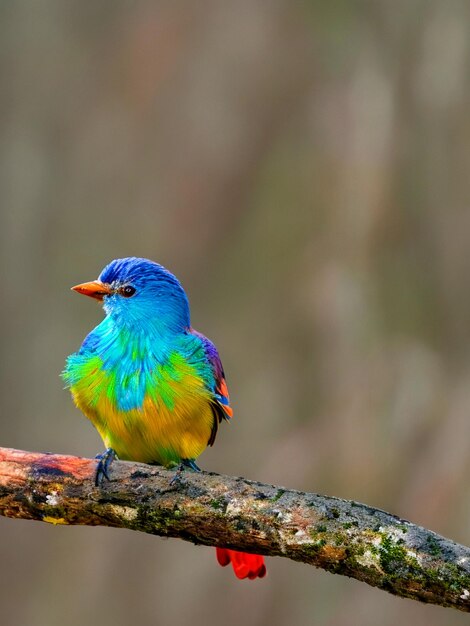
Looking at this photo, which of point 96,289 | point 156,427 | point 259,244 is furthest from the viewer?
point 259,244

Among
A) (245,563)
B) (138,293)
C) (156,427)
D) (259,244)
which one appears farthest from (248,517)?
(259,244)

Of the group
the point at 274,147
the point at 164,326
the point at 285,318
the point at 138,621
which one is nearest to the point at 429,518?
the point at 285,318

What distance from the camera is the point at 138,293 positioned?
2.43 meters

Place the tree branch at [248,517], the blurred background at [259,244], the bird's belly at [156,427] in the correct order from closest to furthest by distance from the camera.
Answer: the tree branch at [248,517]
the bird's belly at [156,427]
the blurred background at [259,244]

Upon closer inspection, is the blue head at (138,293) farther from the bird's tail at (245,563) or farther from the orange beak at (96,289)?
the bird's tail at (245,563)

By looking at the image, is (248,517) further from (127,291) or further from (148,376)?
(127,291)

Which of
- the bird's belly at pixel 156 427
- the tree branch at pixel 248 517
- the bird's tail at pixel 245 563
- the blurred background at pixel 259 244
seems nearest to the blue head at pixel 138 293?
the bird's belly at pixel 156 427

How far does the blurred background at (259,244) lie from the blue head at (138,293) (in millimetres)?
2288

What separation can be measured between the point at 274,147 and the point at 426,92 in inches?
30.4

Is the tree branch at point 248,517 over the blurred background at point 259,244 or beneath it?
beneath

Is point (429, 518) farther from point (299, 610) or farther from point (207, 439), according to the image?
point (207, 439)

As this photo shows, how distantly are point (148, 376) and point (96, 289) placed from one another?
0.26 meters

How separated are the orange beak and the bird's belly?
0.26 meters

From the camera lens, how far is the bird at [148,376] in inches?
91.4
